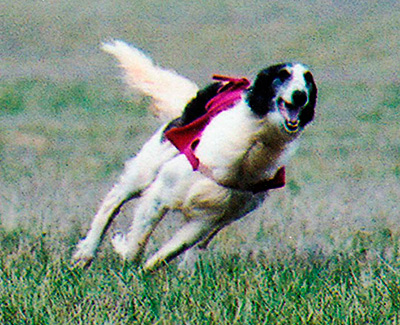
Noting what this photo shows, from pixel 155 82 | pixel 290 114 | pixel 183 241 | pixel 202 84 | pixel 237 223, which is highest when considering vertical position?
pixel 290 114

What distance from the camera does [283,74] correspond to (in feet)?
13.7

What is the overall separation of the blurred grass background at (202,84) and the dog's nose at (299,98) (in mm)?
1343

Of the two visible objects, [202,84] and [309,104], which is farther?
[202,84]

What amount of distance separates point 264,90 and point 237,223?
6.52 ft

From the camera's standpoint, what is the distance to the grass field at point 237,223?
4.11 meters

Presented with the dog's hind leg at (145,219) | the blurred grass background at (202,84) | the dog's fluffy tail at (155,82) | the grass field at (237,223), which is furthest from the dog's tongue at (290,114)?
the dog's fluffy tail at (155,82)

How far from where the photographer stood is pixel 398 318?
3.92 meters

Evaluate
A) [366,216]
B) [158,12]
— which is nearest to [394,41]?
[158,12]

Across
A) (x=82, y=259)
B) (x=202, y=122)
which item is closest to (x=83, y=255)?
(x=82, y=259)

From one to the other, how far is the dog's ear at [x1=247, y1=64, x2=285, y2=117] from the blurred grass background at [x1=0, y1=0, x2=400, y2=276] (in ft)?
4.29

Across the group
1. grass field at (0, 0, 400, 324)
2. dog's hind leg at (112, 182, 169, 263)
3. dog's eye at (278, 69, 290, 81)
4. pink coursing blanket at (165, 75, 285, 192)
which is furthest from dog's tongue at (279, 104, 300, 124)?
dog's hind leg at (112, 182, 169, 263)

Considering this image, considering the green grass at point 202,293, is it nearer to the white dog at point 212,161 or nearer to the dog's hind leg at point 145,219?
the dog's hind leg at point 145,219

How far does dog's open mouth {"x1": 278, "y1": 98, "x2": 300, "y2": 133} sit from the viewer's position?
13.6ft

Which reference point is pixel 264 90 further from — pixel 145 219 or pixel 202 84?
pixel 202 84
